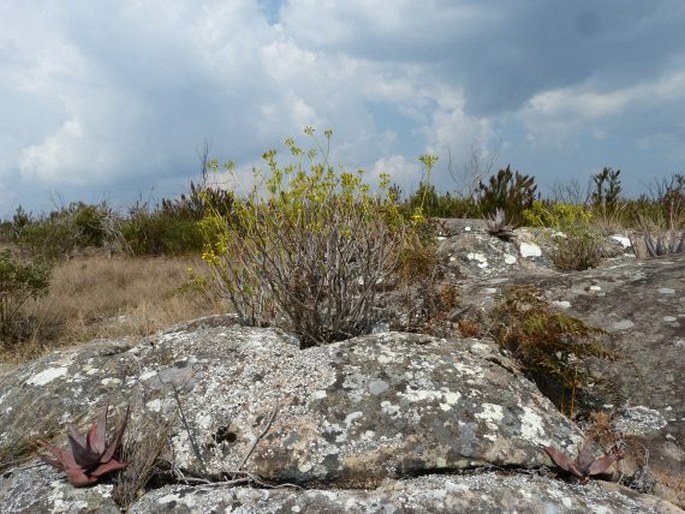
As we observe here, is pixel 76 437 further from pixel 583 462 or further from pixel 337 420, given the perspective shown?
pixel 583 462

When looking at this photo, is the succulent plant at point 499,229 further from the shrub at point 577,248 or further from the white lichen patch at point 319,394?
the white lichen patch at point 319,394

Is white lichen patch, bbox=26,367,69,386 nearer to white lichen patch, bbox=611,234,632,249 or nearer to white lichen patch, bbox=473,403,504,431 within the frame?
white lichen patch, bbox=473,403,504,431

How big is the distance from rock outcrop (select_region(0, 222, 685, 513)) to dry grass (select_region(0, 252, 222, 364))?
5.61 ft

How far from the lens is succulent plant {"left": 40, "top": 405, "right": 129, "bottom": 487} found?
7.52 feet

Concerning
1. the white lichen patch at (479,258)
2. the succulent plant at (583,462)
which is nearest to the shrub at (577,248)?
the white lichen patch at (479,258)

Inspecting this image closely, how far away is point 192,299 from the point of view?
222 inches

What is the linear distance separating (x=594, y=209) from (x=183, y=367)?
7945 mm

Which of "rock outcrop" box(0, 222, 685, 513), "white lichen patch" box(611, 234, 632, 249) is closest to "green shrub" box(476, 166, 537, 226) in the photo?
"white lichen patch" box(611, 234, 632, 249)

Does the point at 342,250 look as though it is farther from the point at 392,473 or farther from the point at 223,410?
the point at 392,473

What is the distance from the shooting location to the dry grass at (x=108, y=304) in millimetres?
5047

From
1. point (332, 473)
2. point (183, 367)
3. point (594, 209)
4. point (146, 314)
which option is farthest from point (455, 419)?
point (594, 209)

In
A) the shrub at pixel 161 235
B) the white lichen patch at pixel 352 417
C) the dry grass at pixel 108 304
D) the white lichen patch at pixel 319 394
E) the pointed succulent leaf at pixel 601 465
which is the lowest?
the pointed succulent leaf at pixel 601 465

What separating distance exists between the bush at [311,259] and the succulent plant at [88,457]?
1292 millimetres

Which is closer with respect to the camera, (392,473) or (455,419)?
(392,473)
